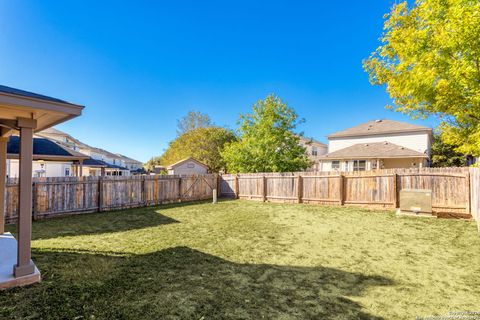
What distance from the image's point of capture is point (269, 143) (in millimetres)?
19969

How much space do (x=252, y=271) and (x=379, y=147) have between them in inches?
897

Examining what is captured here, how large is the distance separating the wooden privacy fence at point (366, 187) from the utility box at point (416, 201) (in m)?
0.67

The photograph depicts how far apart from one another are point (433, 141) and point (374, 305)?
3441 cm

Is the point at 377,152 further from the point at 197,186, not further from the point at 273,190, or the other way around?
the point at 197,186

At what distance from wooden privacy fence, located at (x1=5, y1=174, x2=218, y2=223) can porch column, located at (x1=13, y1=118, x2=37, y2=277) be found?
23.3 ft

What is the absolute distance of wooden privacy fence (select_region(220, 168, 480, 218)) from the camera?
8797mm

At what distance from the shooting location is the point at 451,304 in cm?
326

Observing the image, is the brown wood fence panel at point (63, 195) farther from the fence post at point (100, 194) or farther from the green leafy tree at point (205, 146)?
the green leafy tree at point (205, 146)

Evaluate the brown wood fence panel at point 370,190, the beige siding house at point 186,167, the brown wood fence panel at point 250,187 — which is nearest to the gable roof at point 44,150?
the beige siding house at point 186,167

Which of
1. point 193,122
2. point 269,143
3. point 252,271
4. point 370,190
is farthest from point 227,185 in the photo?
point 193,122

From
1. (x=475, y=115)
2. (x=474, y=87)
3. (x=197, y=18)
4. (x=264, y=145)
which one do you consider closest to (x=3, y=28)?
(x=197, y=18)

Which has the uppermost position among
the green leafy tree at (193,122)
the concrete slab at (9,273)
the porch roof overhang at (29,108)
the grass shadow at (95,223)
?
the green leafy tree at (193,122)

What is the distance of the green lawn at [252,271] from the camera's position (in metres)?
3.09

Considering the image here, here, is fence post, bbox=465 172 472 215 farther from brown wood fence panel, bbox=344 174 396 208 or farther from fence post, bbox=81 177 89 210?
fence post, bbox=81 177 89 210
